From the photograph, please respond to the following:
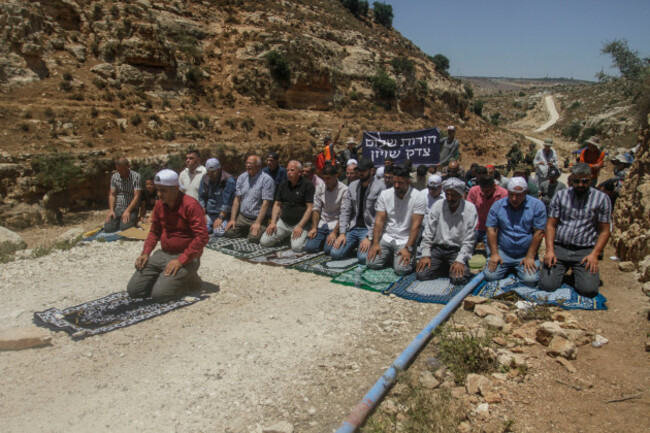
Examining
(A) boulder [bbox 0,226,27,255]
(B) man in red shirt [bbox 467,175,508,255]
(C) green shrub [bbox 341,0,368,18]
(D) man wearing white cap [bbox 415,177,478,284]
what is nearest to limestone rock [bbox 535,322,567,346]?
(D) man wearing white cap [bbox 415,177,478,284]

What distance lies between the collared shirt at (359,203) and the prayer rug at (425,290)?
147cm

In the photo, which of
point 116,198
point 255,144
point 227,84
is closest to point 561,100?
point 227,84

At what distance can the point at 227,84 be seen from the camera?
1032 inches

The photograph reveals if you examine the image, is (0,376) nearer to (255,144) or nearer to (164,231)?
(164,231)

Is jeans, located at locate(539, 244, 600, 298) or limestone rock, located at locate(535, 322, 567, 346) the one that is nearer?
limestone rock, located at locate(535, 322, 567, 346)

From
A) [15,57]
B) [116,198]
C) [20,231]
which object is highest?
[15,57]

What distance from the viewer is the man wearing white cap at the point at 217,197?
29.5ft

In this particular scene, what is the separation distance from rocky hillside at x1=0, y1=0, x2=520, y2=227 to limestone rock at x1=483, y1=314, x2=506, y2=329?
11.3 meters

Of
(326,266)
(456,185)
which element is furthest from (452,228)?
(326,266)

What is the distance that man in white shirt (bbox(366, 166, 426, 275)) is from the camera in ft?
21.7

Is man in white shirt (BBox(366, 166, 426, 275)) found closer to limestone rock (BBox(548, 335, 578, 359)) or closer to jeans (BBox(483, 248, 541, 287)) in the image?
jeans (BBox(483, 248, 541, 287))

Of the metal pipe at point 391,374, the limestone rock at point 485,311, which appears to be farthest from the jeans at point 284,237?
the limestone rock at point 485,311

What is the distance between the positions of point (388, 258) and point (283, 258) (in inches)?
73.4

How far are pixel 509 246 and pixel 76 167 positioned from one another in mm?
11364
